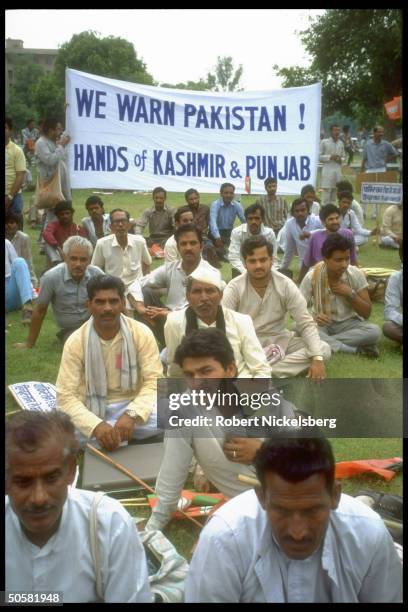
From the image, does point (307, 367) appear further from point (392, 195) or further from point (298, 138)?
point (392, 195)

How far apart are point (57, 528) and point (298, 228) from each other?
5.90m

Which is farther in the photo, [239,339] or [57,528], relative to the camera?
[239,339]

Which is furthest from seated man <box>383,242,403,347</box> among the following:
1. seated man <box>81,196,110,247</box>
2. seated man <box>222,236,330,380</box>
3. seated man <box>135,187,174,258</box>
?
seated man <box>135,187,174,258</box>

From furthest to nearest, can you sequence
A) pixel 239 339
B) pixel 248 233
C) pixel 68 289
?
pixel 248 233
pixel 68 289
pixel 239 339

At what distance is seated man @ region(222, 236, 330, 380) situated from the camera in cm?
423

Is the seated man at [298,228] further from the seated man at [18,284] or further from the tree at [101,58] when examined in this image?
the seated man at [18,284]

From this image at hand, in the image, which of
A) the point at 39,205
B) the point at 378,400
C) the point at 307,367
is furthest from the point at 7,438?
the point at 39,205

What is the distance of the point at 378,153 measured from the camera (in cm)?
972

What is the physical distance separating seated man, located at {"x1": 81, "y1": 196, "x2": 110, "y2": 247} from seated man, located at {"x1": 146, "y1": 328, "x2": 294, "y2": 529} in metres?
4.50

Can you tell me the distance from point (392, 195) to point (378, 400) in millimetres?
4379

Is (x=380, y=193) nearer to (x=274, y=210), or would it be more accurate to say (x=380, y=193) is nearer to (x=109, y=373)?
(x=274, y=210)

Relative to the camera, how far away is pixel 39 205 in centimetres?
668

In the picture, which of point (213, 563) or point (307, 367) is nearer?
point (213, 563)

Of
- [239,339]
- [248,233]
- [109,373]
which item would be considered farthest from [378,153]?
[109,373]
